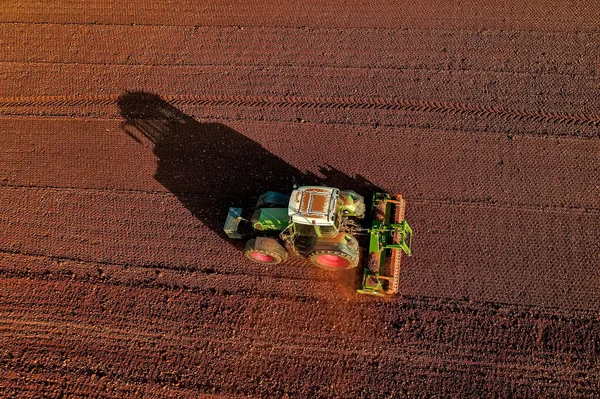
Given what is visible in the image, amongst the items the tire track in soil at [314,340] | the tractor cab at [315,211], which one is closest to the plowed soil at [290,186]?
the tire track in soil at [314,340]

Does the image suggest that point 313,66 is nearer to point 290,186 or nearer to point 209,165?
point 290,186

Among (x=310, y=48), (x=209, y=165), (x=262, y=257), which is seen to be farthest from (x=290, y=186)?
(x=310, y=48)

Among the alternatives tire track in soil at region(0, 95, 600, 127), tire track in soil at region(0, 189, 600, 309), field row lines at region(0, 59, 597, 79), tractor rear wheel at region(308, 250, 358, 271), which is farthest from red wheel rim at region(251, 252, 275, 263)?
field row lines at region(0, 59, 597, 79)

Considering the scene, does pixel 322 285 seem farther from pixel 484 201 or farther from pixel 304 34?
pixel 304 34

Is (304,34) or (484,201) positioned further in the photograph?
(304,34)

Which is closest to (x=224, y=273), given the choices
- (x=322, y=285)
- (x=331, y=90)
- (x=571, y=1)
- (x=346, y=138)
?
(x=322, y=285)

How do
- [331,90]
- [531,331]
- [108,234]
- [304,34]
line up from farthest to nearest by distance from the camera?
[304,34]
[331,90]
[108,234]
[531,331]

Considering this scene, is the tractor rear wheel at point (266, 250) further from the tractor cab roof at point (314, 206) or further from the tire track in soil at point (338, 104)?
the tire track in soil at point (338, 104)
